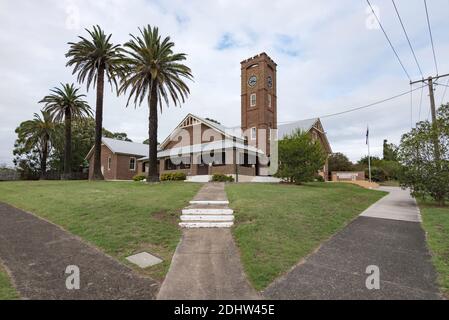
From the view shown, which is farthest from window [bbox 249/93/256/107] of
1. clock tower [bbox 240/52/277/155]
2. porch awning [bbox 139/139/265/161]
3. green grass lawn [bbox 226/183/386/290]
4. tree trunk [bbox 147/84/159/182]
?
green grass lawn [bbox 226/183/386/290]

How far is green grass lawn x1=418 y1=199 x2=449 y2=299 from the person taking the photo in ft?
16.1

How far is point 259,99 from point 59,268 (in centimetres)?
2625

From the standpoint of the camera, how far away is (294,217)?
8750 millimetres

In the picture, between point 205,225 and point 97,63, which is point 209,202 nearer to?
point 205,225

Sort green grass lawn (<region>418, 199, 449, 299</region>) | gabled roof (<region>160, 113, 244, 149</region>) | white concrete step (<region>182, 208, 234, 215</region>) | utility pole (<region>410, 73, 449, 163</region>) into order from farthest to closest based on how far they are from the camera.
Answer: gabled roof (<region>160, 113, 244, 149</region>), utility pole (<region>410, 73, 449, 163</region>), white concrete step (<region>182, 208, 234, 215</region>), green grass lawn (<region>418, 199, 449, 299</region>)

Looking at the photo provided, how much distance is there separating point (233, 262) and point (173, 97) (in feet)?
61.8

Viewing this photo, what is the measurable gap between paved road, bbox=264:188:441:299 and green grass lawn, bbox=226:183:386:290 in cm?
30

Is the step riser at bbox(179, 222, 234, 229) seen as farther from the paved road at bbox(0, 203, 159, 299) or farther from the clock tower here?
the clock tower

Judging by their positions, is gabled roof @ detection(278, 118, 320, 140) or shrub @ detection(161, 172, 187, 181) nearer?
shrub @ detection(161, 172, 187, 181)

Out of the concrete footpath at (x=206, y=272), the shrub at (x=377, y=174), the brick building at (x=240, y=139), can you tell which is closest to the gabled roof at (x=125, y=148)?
the brick building at (x=240, y=139)

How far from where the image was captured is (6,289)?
417cm

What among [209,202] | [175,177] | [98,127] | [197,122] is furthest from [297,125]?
[209,202]
